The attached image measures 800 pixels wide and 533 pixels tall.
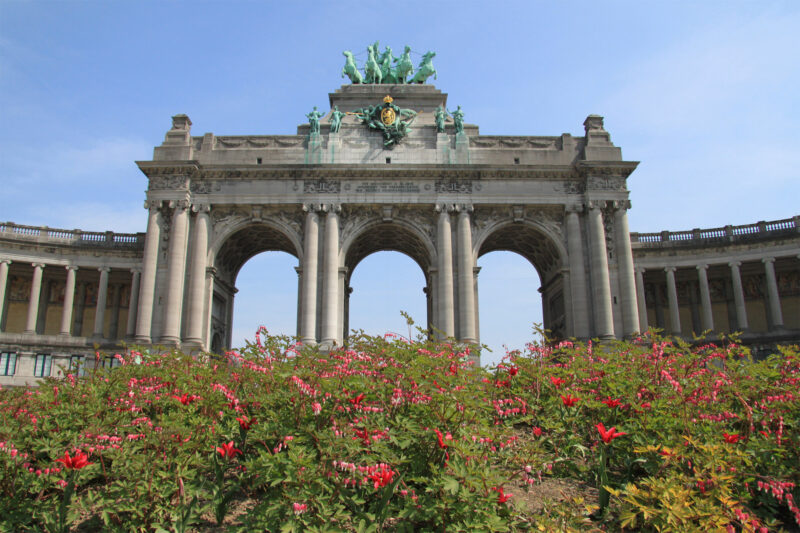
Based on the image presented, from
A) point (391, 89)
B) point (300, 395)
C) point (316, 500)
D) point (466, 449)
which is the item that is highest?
point (391, 89)

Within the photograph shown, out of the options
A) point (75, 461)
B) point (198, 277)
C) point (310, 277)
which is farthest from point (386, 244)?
point (75, 461)

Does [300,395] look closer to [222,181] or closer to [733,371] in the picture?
[733,371]

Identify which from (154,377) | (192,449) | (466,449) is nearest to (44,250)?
(154,377)

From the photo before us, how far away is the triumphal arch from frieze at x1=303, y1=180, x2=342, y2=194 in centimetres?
16

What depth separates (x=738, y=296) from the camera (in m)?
48.7

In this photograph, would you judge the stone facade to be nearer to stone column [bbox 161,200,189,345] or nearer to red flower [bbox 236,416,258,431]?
stone column [bbox 161,200,189,345]

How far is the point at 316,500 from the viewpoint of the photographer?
843 cm

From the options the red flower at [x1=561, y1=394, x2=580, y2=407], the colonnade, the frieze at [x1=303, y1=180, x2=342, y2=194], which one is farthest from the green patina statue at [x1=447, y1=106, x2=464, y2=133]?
the red flower at [x1=561, y1=394, x2=580, y2=407]

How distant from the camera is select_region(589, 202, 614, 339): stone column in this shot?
4175 centimetres

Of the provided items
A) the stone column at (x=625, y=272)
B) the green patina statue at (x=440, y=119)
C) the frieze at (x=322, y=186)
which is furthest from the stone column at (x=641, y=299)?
the frieze at (x=322, y=186)

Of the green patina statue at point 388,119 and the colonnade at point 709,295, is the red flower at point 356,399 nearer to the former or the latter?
the green patina statue at point 388,119

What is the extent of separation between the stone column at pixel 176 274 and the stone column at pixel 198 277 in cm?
68

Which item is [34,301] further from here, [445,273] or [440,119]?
[440,119]

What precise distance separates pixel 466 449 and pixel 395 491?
1467 millimetres
